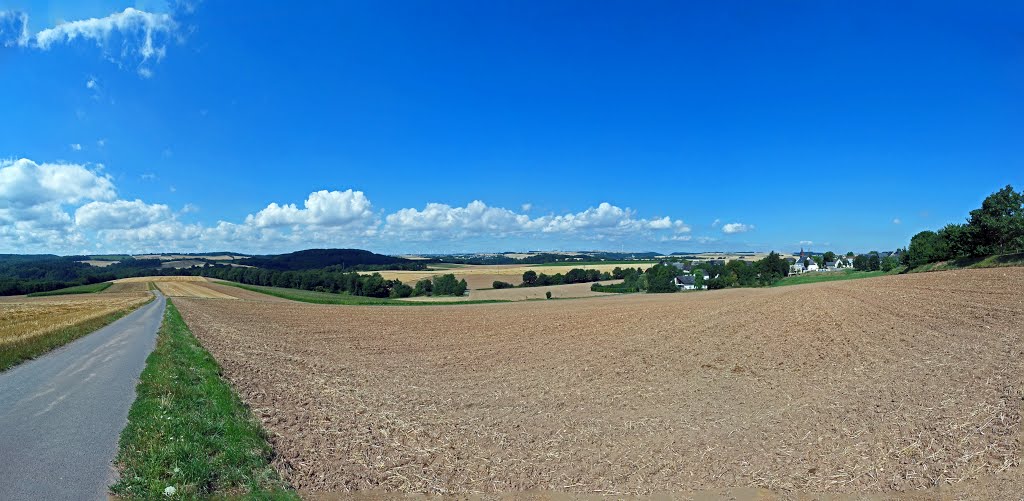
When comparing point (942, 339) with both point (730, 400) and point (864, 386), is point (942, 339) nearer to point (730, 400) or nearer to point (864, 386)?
point (864, 386)

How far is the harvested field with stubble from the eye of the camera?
25.6ft

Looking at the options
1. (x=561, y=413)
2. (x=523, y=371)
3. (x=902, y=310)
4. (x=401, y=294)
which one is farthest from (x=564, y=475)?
(x=401, y=294)

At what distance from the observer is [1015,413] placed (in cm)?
984

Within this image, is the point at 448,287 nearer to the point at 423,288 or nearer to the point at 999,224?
the point at 423,288

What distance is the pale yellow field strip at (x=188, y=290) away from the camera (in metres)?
81.6

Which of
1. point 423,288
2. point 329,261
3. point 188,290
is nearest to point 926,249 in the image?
point 423,288

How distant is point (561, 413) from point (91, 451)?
8386 mm

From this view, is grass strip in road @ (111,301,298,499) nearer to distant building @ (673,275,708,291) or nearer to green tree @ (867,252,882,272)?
distant building @ (673,275,708,291)

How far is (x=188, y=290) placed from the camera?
302 feet

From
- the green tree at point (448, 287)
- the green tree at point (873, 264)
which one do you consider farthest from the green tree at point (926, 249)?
the green tree at point (448, 287)

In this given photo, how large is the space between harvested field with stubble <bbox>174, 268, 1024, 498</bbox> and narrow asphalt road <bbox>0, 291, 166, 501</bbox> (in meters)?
2.47

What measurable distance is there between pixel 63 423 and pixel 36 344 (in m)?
16.6

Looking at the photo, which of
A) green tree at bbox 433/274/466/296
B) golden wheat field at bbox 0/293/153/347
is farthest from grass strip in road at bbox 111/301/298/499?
green tree at bbox 433/274/466/296

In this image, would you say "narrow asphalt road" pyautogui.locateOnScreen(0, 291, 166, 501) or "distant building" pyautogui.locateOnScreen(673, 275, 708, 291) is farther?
"distant building" pyautogui.locateOnScreen(673, 275, 708, 291)
